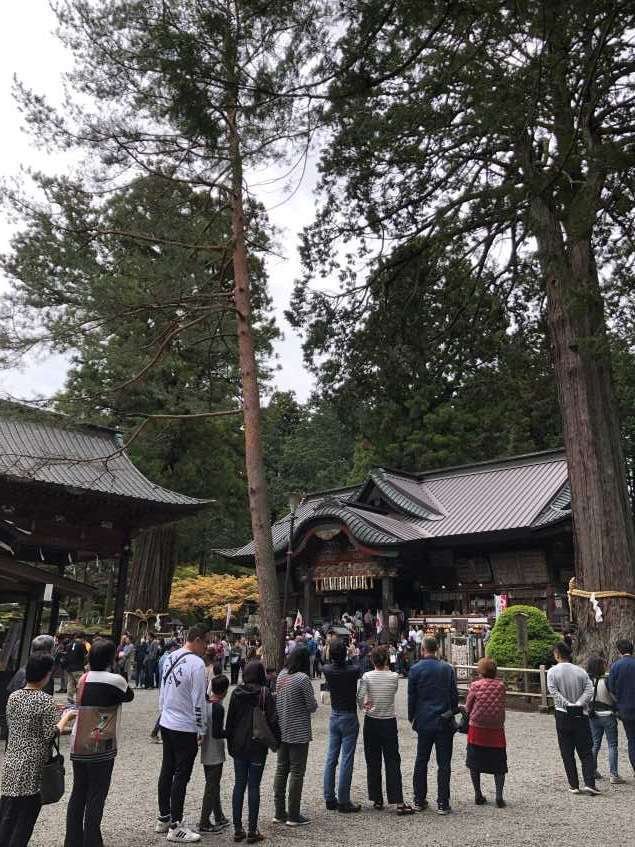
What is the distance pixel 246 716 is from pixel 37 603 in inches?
267

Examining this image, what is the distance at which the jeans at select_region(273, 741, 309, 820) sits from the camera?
5.37m

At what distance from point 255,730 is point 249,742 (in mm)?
100

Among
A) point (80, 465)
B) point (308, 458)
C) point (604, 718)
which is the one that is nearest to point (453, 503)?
point (80, 465)

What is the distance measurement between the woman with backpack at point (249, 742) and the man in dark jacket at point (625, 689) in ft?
12.0

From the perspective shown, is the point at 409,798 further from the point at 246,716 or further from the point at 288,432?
the point at 288,432

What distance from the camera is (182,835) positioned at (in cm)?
488

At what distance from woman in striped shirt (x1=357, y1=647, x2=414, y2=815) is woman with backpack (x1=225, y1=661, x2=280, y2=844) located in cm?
90

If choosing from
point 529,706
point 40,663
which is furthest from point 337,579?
point 40,663

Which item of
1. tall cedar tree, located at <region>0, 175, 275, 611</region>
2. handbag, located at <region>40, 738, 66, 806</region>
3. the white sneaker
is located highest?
tall cedar tree, located at <region>0, 175, 275, 611</region>

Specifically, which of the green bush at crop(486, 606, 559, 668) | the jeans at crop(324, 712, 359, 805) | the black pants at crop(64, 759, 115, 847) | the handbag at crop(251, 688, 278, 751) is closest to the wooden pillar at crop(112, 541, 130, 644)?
the green bush at crop(486, 606, 559, 668)

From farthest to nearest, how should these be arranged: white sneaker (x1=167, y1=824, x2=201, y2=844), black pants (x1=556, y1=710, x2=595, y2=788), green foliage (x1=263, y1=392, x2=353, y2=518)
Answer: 1. green foliage (x1=263, y1=392, x2=353, y2=518)
2. black pants (x1=556, y1=710, x2=595, y2=788)
3. white sneaker (x1=167, y1=824, x2=201, y2=844)

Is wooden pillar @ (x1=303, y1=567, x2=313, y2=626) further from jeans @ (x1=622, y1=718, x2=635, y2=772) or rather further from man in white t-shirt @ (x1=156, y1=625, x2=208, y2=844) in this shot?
man in white t-shirt @ (x1=156, y1=625, x2=208, y2=844)

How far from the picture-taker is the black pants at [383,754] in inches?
224

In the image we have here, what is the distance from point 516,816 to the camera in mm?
5570
